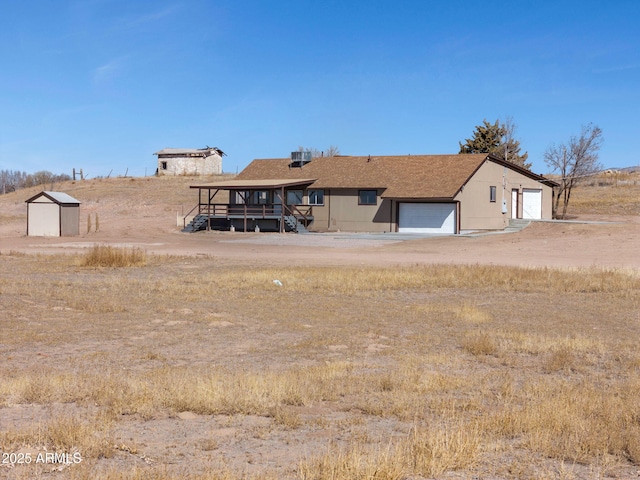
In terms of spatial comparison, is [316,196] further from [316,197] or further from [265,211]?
[265,211]

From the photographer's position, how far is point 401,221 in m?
46.5

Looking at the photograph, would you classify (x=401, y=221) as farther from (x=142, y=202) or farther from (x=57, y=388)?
(x=57, y=388)

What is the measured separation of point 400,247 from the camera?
116 ft

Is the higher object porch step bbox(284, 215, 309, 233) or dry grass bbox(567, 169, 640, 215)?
dry grass bbox(567, 169, 640, 215)

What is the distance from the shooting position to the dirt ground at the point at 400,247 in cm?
2722

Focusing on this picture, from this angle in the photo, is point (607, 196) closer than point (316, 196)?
No

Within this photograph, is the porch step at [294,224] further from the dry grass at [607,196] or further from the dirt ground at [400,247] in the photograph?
the dry grass at [607,196]

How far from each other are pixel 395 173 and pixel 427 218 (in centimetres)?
438

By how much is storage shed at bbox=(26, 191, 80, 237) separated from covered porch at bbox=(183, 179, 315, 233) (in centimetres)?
839

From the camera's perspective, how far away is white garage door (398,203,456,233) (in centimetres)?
4481

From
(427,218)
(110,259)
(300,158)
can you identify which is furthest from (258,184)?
(110,259)

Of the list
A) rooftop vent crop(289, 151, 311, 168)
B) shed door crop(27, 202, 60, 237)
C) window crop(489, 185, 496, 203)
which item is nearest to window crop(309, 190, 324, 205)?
rooftop vent crop(289, 151, 311, 168)

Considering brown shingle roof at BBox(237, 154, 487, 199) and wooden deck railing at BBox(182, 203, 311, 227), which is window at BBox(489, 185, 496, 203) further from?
wooden deck railing at BBox(182, 203, 311, 227)

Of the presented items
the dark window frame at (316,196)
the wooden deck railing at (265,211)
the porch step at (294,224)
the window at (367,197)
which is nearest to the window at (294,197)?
the wooden deck railing at (265,211)
